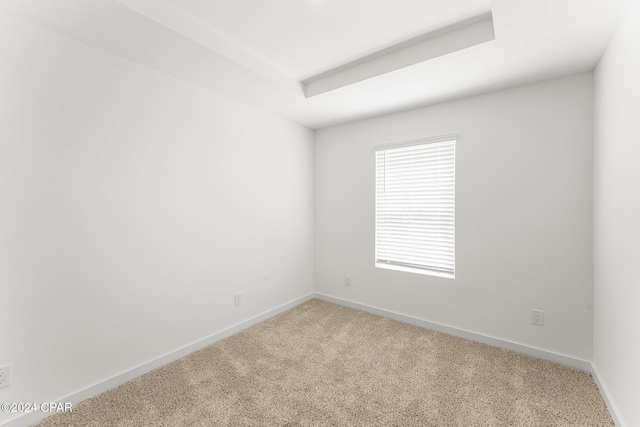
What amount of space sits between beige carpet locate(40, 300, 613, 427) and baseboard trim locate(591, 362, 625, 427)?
4cm

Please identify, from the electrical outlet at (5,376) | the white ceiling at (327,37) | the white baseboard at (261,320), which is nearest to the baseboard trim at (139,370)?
the white baseboard at (261,320)

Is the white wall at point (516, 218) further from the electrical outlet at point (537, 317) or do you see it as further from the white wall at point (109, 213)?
the white wall at point (109, 213)

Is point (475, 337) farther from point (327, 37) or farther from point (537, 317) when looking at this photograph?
point (327, 37)

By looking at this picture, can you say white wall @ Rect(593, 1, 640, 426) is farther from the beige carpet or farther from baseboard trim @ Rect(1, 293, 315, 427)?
baseboard trim @ Rect(1, 293, 315, 427)

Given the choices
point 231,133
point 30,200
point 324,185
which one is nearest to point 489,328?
point 324,185

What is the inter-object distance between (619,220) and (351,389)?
1.96 meters

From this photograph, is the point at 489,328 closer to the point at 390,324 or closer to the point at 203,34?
the point at 390,324

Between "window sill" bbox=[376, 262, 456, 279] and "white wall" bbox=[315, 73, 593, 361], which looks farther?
"window sill" bbox=[376, 262, 456, 279]

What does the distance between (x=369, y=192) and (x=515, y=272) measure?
1.63 m

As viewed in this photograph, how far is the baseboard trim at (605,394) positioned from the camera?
158cm

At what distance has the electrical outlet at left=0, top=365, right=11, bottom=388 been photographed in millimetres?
1533

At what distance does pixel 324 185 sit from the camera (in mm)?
3727

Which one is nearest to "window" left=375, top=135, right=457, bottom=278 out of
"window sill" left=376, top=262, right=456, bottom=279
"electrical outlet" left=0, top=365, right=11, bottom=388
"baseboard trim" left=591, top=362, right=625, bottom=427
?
"window sill" left=376, top=262, right=456, bottom=279

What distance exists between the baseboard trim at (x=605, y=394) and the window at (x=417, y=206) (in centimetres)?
116
